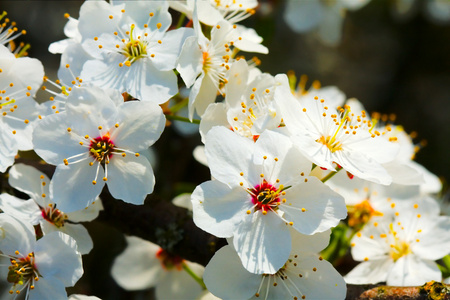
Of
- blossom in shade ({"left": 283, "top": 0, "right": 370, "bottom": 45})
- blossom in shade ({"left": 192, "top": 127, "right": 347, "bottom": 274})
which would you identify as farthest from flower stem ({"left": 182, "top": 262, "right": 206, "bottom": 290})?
blossom in shade ({"left": 283, "top": 0, "right": 370, "bottom": 45})

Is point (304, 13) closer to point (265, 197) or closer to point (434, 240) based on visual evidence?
point (434, 240)

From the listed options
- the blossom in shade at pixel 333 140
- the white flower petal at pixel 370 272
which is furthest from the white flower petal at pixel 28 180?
the white flower petal at pixel 370 272

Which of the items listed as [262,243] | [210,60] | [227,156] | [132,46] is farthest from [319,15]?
[262,243]

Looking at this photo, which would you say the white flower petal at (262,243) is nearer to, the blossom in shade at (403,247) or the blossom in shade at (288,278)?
the blossom in shade at (288,278)

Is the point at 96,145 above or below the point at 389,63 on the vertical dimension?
above

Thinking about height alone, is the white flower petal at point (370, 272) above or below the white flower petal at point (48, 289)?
below

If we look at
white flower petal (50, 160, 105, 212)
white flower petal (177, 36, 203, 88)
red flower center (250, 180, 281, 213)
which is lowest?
white flower petal (50, 160, 105, 212)

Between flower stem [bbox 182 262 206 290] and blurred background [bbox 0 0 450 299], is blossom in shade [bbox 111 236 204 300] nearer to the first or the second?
flower stem [bbox 182 262 206 290]
